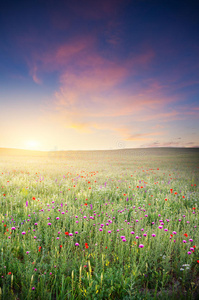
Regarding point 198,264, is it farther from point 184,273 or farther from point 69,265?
point 69,265

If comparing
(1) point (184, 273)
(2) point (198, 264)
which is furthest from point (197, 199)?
(1) point (184, 273)

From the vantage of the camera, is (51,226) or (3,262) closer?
(3,262)

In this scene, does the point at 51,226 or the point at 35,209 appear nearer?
the point at 51,226

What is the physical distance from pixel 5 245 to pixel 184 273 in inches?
114

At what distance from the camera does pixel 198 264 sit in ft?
8.98

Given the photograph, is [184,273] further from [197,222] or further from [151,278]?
[197,222]

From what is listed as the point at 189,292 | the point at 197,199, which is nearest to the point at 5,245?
the point at 189,292

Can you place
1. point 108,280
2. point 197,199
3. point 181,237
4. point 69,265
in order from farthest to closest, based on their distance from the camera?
point 197,199 → point 181,237 → point 69,265 → point 108,280

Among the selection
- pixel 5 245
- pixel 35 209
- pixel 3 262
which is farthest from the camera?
pixel 35 209

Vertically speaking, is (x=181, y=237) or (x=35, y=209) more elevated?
(x=35, y=209)

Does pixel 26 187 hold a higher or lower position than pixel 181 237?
higher

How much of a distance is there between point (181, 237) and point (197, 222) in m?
0.98

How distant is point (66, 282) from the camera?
2295mm

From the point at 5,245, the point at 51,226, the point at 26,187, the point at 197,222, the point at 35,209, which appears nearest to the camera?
the point at 5,245
